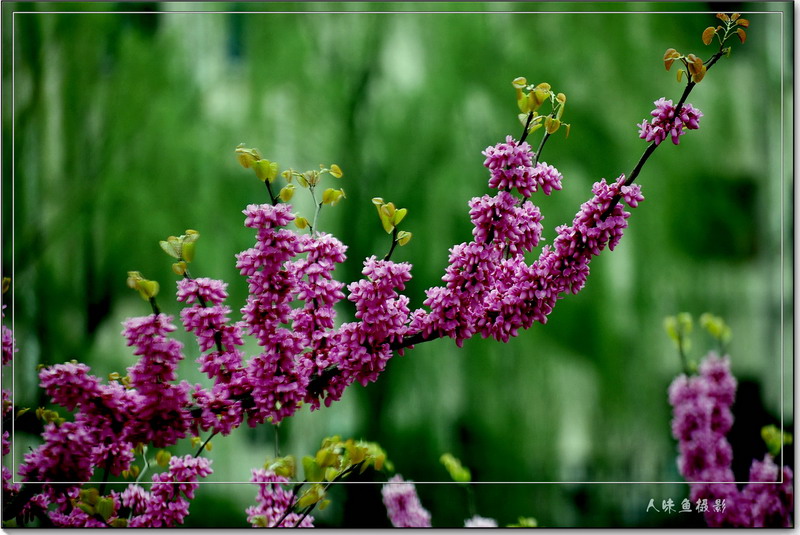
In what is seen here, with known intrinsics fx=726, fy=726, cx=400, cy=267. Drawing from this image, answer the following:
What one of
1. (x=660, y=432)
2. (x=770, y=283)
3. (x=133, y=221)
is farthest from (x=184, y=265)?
(x=770, y=283)

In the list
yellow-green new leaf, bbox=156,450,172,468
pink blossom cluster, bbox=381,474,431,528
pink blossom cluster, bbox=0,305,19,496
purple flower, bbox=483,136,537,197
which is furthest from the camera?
pink blossom cluster, bbox=381,474,431,528

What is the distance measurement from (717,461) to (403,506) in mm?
628

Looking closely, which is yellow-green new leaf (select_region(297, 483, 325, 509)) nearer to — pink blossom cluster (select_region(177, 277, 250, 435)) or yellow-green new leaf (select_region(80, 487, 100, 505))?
pink blossom cluster (select_region(177, 277, 250, 435))

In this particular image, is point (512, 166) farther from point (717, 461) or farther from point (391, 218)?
point (717, 461)

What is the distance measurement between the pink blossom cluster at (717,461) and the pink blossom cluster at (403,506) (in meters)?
0.53

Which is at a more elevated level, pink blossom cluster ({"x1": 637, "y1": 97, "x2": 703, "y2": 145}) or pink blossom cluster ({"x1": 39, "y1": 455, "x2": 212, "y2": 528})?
pink blossom cluster ({"x1": 637, "y1": 97, "x2": 703, "y2": 145})

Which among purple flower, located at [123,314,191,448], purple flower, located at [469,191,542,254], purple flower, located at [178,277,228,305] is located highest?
purple flower, located at [469,191,542,254]

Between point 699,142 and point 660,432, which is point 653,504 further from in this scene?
point 699,142

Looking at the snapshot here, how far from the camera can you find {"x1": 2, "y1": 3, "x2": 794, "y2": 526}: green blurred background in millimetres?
1469

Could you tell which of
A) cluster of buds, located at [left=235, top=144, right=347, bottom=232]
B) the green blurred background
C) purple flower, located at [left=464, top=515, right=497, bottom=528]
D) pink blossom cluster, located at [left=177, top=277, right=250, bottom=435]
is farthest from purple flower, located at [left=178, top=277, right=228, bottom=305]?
purple flower, located at [left=464, top=515, right=497, bottom=528]

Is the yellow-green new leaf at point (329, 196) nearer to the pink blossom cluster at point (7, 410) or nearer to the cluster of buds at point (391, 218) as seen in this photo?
the cluster of buds at point (391, 218)

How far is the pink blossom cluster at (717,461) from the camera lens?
141 centimetres

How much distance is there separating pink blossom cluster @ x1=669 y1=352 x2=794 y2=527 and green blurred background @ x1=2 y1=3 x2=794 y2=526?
0.03 meters

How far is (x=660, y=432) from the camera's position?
1486 millimetres
